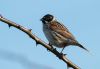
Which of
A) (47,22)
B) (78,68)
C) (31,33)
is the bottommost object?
(78,68)

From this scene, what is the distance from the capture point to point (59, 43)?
7125 mm

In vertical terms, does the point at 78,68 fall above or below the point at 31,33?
below

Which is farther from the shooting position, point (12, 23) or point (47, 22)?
point (47, 22)

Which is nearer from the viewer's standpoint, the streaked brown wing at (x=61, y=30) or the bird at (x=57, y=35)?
the bird at (x=57, y=35)

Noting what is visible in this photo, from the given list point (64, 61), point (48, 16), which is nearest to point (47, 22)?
point (48, 16)

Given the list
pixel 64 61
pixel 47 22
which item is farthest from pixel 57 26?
pixel 64 61

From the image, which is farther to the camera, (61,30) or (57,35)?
(61,30)

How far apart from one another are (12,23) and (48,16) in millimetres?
5679

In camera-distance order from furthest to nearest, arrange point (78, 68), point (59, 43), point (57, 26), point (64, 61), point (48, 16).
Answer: point (48, 16), point (57, 26), point (59, 43), point (64, 61), point (78, 68)

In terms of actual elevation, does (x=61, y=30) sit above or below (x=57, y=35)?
above

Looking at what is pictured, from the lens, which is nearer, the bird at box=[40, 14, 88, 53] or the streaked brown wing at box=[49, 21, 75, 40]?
the bird at box=[40, 14, 88, 53]

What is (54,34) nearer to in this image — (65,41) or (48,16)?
(65,41)

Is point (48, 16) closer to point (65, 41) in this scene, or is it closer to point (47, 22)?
point (47, 22)

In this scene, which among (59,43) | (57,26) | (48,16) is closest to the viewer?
(59,43)
